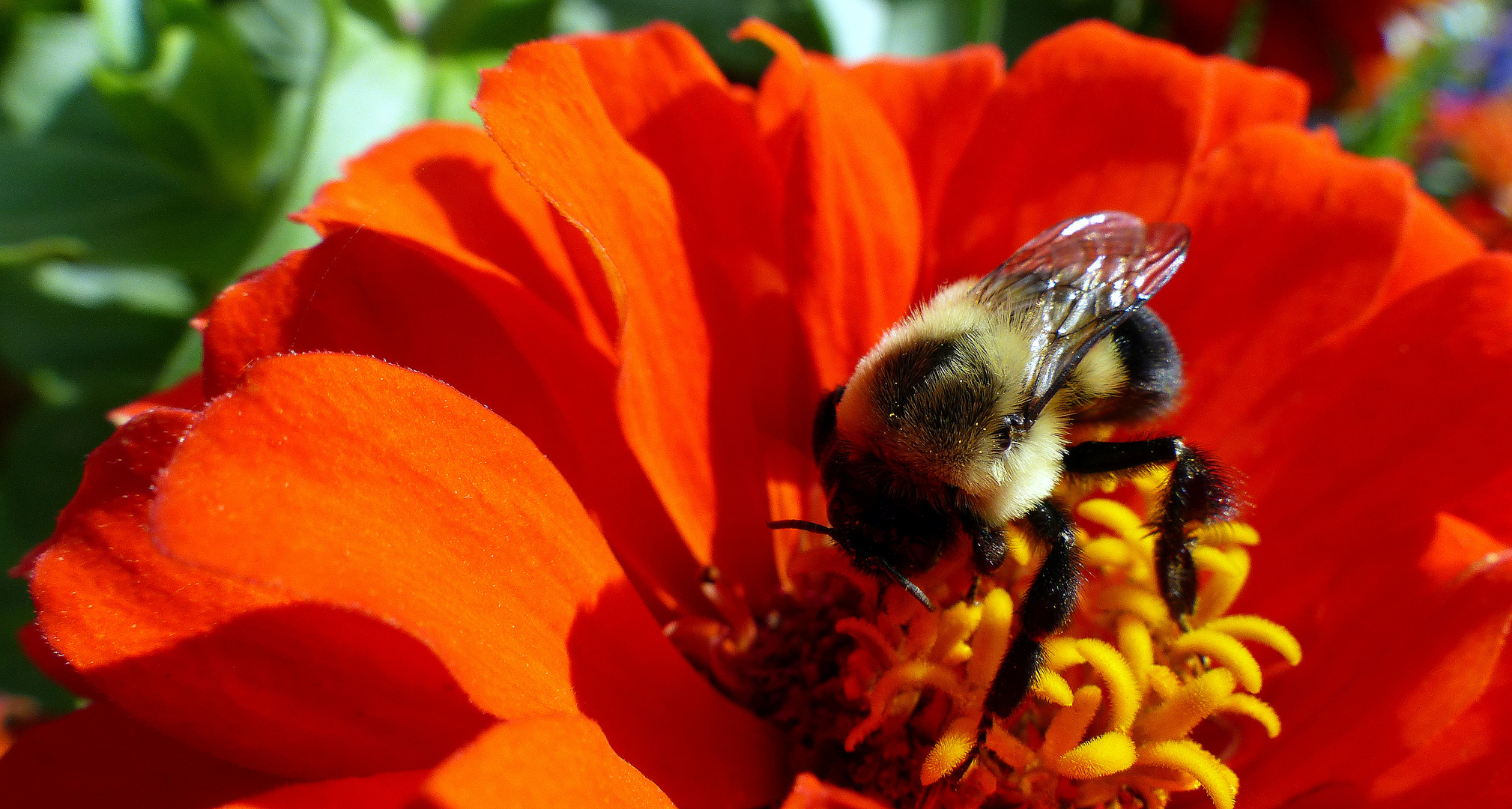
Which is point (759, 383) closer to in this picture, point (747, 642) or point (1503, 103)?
point (747, 642)

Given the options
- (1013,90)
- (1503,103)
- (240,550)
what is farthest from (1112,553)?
(1503,103)

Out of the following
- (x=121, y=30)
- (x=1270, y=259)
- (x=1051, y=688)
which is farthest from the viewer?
(x=121, y=30)

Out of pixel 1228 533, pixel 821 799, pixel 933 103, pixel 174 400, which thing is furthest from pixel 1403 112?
pixel 174 400

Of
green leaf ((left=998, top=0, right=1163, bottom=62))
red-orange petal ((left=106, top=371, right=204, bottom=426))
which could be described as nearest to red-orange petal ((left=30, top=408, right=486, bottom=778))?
red-orange petal ((left=106, top=371, right=204, bottom=426))

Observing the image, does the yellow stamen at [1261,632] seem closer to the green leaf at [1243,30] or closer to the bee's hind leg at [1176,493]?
the bee's hind leg at [1176,493]

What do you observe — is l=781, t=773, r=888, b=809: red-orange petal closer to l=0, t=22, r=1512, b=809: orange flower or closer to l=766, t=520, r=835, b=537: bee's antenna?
l=0, t=22, r=1512, b=809: orange flower

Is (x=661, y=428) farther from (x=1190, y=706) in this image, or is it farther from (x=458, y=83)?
(x=458, y=83)

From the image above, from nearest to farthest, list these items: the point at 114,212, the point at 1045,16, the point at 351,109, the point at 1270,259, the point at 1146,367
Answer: the point at 1146,367 < the point at 1270,259 < the point at 351,109 < the point at 114,212 < the point at 1045,16
